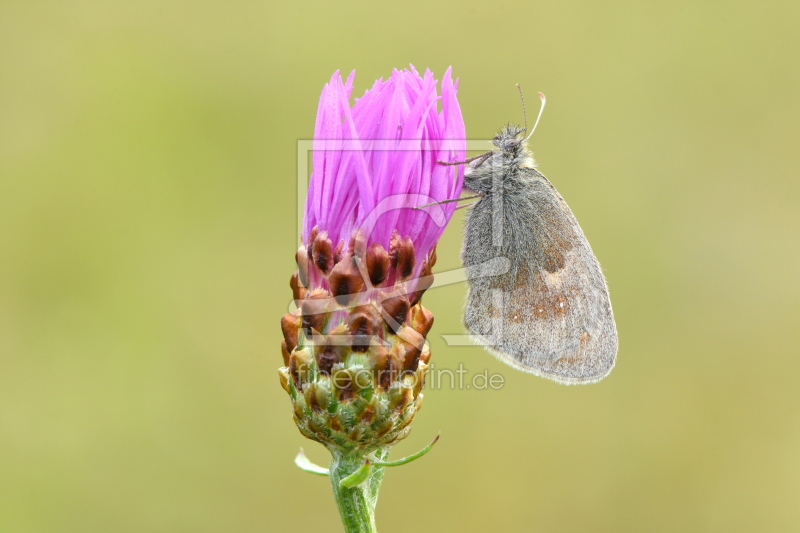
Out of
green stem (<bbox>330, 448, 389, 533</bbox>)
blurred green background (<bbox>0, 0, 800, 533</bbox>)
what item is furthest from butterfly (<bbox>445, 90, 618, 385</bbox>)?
blurred green background (<bbox>0, 0, 800, 533</bbox>)

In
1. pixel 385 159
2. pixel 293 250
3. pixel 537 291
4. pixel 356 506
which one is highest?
pixel 385 159

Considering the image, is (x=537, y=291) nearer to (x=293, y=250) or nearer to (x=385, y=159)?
(x=385, y=159)

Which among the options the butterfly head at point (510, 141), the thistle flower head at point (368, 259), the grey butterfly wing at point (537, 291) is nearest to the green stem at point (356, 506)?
the thistle flower head at point (368, 259)

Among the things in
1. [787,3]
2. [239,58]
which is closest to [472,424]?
[239,58]

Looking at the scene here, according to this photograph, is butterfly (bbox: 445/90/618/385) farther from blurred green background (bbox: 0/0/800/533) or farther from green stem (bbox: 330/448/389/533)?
blurred green background (bbox: 0/0/800/533)

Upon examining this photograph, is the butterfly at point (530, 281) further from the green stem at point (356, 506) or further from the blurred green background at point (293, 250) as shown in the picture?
the blurred green background at point (293, 250)

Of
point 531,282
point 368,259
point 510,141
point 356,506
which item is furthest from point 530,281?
point 356,506

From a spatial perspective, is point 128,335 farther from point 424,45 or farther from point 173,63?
point 424,45
